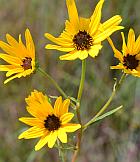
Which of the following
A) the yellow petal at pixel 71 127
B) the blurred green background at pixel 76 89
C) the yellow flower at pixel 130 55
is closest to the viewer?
the yellow petal at pixel 71 127

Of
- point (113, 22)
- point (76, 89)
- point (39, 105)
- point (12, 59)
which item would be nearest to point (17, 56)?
point (12, 59)

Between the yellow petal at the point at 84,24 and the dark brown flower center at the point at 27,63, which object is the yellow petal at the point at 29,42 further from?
the yellow petal at the point at 84,24

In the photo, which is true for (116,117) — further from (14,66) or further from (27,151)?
(14,66)

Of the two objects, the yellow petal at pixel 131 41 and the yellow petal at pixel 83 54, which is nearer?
the yellow petal at pixel 83 54

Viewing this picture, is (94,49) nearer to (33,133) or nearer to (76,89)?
(33,133)

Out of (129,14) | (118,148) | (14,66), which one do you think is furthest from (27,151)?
(14,66)

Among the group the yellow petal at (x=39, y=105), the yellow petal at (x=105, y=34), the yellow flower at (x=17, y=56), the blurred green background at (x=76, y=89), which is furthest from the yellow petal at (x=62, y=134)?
the blurred green background at (x=76, y=89)

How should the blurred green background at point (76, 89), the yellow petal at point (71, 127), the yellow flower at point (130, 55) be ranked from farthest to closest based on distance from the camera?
1. the blurred green background at point (76, 89)
2. the yellow flower at point (130, 55)
3. the yellow petal at point (71, 127)
